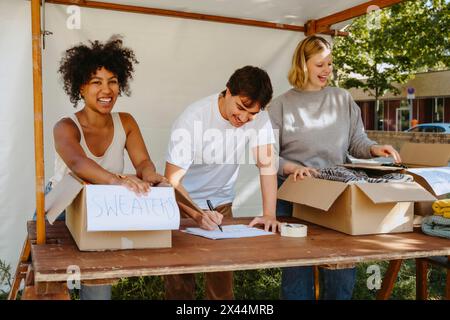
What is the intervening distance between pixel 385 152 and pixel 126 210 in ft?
4.37

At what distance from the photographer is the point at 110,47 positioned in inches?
93.7

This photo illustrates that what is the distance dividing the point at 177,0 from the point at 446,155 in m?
1.89

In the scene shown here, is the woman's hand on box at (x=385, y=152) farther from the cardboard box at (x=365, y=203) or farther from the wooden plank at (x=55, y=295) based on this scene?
the wooden plank at (x=55, y=295)

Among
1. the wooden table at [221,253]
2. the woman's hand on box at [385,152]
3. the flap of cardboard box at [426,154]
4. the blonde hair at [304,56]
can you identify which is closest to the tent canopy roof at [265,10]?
the blonde hair at [304,56]

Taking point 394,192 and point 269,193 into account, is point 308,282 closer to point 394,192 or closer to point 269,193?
point 269,193

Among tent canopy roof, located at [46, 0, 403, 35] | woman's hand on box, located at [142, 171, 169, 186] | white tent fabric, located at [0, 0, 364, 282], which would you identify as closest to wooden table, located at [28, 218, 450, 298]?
woman's hand on box, located at [142, 171, 169, 186]

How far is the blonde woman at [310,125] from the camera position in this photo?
2.46 m

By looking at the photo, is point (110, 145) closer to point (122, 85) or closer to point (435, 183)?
point (122, 85)

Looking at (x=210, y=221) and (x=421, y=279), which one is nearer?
(x=210, y=221)

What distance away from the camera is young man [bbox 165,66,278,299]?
1991 millimetres

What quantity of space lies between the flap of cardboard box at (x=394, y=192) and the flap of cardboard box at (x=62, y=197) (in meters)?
1.01

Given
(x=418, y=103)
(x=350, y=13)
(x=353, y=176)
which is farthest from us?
(x=418, y=103)

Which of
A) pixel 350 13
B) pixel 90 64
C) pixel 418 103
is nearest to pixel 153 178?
pixel 90 64

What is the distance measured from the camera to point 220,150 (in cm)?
223
